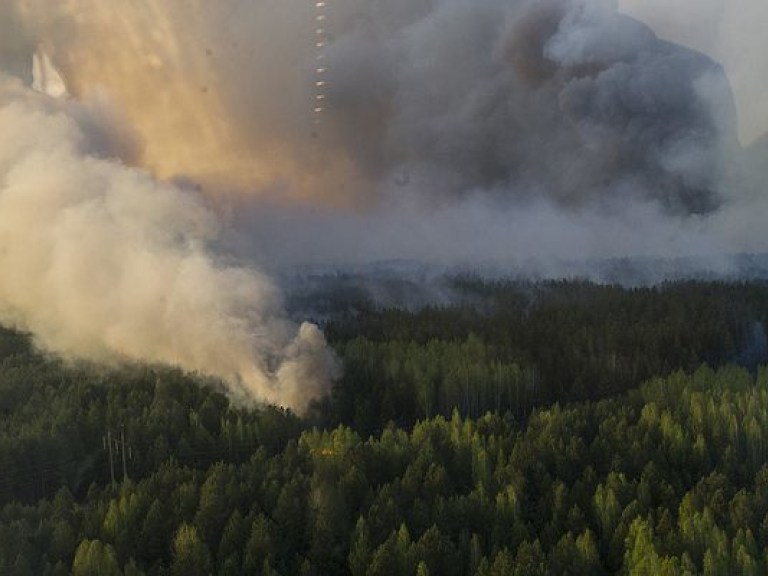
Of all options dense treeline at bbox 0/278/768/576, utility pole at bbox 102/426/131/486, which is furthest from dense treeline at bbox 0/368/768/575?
utility pole at bbox 102/426/131/486

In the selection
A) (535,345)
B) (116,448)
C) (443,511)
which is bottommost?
(443,511)

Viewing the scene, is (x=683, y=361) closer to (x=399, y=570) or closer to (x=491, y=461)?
(x=491, y=461)

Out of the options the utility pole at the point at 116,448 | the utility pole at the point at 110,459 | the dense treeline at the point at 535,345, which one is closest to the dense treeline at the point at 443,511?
the utility pole at the point at 110,459

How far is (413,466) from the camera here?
62.4m

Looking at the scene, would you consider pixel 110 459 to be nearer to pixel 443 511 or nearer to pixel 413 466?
pixel 413 466

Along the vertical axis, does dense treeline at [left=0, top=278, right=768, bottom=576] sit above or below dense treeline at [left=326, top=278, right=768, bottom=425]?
below

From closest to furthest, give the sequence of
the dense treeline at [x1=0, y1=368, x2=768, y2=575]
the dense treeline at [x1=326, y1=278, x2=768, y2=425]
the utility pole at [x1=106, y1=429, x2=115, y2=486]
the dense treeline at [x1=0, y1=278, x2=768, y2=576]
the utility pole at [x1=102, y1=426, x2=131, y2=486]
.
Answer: the dense treeline at [x1=0, y1=368, x2=768, y2=575], the dense treeline at [x1=0, y1=278, x2=768, y2=576], the utility pole at [x1=106, y1=429, x2=115, y2=486], the utility pole at [x1=102, y1=426, x2=131, y2=486], the dense treeline at [x1=326, y1=278, x2=768, y2=425]

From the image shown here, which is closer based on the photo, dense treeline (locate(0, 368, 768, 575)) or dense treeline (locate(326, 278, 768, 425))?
dense treeline (locate(0, 368, 768, 575))

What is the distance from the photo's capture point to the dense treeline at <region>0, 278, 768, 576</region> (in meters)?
46.9

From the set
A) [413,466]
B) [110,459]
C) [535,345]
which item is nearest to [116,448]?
[110,459]

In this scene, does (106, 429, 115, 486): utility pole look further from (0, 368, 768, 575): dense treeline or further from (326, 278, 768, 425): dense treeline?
(326, 278, 768, 425): dense treeline

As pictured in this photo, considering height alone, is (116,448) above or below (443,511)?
above

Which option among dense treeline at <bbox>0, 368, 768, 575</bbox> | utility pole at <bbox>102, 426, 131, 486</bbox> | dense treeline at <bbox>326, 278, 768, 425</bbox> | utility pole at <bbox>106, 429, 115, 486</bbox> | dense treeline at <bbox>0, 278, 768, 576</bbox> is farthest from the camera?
dense treeline at <bbox>326, 278, 768, 425</bbox>

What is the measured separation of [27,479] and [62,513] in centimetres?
1776
